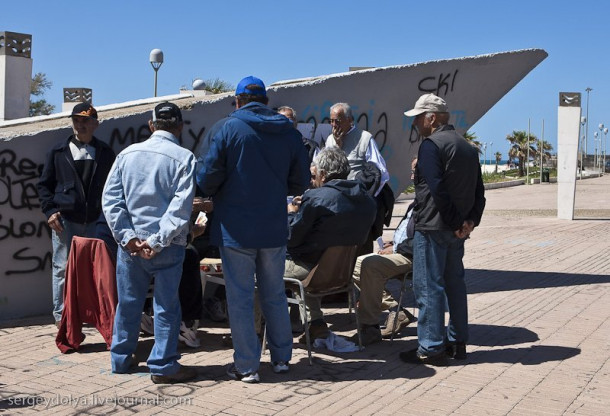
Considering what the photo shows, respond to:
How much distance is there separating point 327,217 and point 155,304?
56.3 inches

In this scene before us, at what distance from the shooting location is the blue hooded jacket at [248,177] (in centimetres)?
512

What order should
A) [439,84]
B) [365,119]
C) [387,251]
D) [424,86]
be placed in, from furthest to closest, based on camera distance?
1. [439,84]
2. [424,86]
3. [365,119]
4. [387,251]

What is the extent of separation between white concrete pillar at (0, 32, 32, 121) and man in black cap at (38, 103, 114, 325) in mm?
14984

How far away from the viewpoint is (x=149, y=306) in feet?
21.6

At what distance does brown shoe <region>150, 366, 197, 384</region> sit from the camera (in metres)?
5.20

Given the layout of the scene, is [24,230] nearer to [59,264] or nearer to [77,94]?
[59,264]

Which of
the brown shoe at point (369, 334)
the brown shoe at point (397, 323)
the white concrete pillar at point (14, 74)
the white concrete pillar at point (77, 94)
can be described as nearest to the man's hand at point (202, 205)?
the brown shoe at point (369, 334)

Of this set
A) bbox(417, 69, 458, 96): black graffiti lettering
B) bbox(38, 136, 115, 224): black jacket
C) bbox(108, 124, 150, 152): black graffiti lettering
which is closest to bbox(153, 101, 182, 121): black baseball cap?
bbox(38, 136, 115, 224): black jacket

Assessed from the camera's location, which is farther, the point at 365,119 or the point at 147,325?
the point at 365,119

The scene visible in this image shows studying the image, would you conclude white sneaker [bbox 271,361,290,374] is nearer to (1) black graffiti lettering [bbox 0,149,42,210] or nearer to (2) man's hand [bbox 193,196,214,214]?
(2) man's hand [bbox 193,196,214,214]

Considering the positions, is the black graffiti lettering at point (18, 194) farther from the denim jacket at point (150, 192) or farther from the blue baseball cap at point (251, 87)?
the blue baseball cap at point (251, 87)

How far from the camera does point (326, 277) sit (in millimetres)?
5938

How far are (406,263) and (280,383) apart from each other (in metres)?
1.75

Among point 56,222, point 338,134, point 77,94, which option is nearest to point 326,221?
point 338,134
